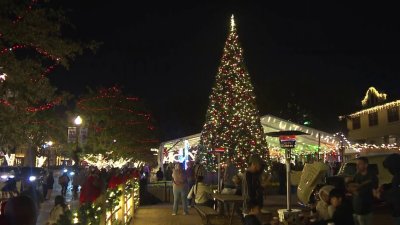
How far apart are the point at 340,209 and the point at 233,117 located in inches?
797

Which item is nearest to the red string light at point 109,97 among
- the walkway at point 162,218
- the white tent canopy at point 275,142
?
the white tent canopy at point 275,142

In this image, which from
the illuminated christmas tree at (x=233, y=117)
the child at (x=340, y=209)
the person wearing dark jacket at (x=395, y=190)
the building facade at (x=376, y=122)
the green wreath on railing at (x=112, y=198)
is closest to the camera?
the child at (x=340, y=209)

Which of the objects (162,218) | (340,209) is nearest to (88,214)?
Result: (340,209)

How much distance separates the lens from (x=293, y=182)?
21.2m

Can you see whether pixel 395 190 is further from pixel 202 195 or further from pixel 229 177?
pixel 229 177

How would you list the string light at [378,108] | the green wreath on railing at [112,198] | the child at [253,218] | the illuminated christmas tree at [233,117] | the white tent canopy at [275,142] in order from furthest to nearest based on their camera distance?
the string light at [378,108] → the white tent canopy at [275,142] → the illuminated christmas tree at [233,117] → the green wreath on railing at [112,198] → the child at [253,218]

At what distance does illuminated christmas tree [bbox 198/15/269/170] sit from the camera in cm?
2694

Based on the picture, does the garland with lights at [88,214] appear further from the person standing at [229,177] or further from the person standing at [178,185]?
the person standing at [229,177]

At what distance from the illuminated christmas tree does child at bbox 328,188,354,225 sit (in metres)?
19.1

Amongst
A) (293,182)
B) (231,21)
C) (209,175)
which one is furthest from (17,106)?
(231,21)

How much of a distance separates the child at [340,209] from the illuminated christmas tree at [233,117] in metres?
19.1

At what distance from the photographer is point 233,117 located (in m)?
27.5

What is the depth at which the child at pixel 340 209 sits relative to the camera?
723 centimetres

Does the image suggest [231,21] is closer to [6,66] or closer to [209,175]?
[209,175]
